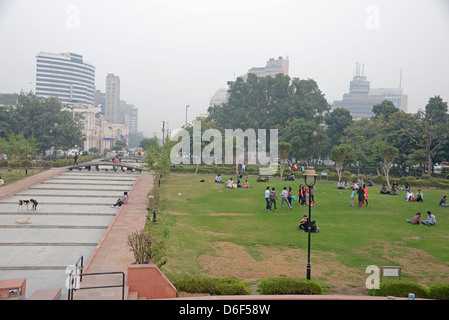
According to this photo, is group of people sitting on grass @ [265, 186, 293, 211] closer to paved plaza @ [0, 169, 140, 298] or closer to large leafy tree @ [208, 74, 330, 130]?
paved plaza @ [0, 169, 140, 298]

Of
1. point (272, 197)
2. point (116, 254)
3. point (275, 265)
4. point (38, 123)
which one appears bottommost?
point (275, 265)

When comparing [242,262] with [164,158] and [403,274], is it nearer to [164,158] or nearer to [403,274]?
[403,274]

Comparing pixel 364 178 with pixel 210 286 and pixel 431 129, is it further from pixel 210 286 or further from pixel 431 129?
pixel 210 286

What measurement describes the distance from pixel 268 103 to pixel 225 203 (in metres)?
41.5

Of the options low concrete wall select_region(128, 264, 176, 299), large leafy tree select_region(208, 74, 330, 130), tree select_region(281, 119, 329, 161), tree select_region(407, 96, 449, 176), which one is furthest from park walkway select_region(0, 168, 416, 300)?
large leafy tree select_region(208, 74, 330, 130)

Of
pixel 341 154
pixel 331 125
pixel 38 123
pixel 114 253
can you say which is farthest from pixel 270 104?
pixel 114 253

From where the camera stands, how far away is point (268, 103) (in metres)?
59.3

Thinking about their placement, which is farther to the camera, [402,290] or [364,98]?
[364,98]

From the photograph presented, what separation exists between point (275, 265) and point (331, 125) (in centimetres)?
4825

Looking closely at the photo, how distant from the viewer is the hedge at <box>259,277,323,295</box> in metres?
8.41

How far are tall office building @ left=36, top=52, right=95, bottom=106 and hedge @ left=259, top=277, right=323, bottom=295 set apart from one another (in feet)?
430

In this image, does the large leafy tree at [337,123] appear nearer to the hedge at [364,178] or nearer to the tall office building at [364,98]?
the hedge at [364,178]

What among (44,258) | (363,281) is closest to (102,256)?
(44,258)

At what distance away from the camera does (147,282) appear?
827cm
